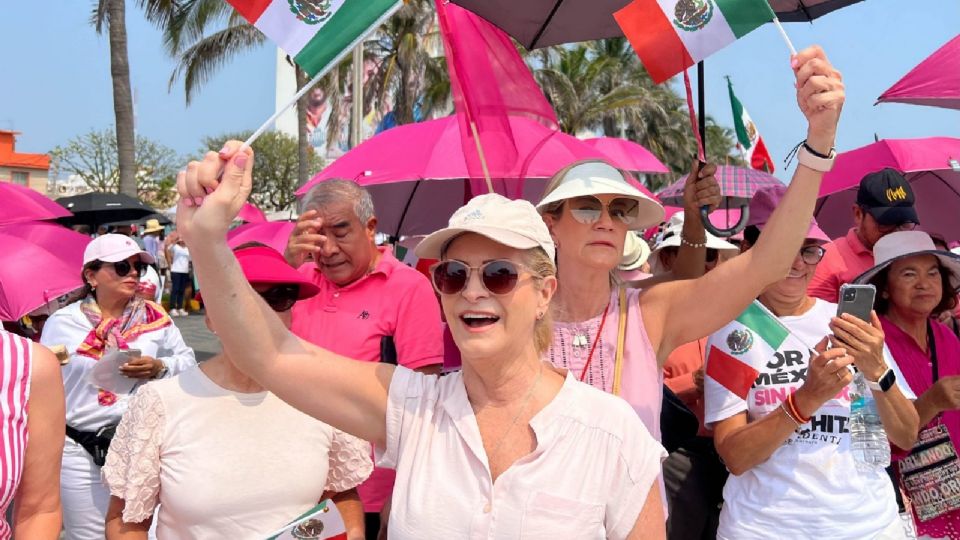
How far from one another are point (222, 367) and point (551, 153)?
3479 mm

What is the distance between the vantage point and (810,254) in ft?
10.8

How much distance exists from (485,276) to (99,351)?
10.5 feet

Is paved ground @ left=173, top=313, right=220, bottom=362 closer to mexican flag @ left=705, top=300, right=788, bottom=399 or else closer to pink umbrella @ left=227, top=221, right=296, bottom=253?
pink umbrella @ left=227, top=221, right=296, bottom=253

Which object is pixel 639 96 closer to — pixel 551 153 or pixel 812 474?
pixel 551 153

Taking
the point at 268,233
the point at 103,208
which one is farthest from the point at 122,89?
the point at 268,233

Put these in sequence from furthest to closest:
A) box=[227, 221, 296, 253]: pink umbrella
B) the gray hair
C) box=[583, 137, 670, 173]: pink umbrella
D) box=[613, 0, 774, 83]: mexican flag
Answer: box=[583, 137, 670, 173]: pink umbrella
box=[227, 221, 296, 253]: pink umbrella
the gray hair
box=[613, 0, 774, 83]: mexican flag

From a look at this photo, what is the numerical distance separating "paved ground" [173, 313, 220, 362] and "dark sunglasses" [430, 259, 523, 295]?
10623 mm

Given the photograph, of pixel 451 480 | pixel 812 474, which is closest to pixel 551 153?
pixel 812 474

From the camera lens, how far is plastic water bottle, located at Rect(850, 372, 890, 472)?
3.03 m

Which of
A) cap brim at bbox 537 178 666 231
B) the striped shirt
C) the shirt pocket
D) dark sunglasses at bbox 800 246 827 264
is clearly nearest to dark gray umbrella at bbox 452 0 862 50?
dark sunglasses at bbox 800 246 827 264

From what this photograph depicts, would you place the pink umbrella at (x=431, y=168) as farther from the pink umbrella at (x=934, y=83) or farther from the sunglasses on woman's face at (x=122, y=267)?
the pink umbrella at (x=934, y=83)

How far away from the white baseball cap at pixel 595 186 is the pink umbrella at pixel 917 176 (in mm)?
3684

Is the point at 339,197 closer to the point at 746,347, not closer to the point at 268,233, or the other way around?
the point at 746,347

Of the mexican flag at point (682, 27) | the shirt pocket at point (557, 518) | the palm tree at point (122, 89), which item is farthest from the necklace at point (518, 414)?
the palm tree at point (122, 89)
